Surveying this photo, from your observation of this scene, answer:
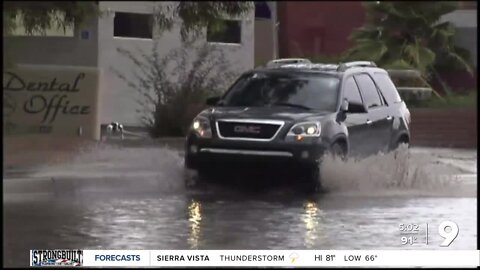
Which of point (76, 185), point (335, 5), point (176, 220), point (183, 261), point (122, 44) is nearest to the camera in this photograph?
point (183, 261)

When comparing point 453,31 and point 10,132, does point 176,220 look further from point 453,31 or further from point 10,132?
point 453,31

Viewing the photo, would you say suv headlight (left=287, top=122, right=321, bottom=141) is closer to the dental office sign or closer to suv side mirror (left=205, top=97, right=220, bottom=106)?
suv side mirror (left=205, top=97, right=220, bottom=106)

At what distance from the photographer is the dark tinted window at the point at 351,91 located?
858 cm

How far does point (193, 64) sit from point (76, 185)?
57.0 inches

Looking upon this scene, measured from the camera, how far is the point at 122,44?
26.1ft

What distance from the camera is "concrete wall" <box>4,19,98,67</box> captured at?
7.43 meters

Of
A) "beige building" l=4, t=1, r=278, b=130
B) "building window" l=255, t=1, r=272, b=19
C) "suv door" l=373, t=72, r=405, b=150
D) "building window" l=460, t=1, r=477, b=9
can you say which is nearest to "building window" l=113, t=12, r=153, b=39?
"beige building" l=4, t=1, r=278, b=130

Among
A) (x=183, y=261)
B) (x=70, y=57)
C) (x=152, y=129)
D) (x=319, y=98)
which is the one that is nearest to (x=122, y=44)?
(x=70, y=57)

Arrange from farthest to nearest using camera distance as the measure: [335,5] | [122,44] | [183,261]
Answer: [335,5] < [122,44] < [183,261]

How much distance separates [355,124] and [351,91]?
362 millimetres

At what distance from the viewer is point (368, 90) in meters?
8.76

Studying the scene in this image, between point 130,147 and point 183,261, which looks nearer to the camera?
point 183,261

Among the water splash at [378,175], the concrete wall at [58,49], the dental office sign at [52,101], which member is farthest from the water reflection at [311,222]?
the concrete wall at [58,49]

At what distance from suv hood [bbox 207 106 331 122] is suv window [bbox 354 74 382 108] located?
0.59m
